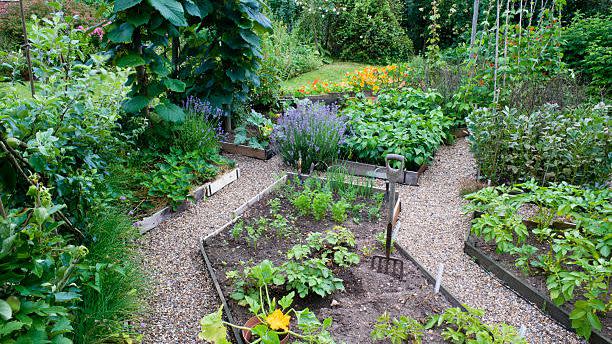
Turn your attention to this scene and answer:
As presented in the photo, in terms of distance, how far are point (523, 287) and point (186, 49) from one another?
417cm

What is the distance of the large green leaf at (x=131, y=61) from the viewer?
12.3 ft

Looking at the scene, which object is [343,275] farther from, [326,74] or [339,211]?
[326,74]

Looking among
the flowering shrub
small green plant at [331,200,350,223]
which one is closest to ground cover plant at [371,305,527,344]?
small green plant at [331,200,350,223]

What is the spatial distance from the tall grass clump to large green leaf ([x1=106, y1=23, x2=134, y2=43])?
5.00 feet

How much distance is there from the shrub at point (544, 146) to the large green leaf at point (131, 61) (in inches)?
125

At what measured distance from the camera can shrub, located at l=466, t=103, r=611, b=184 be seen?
366cm

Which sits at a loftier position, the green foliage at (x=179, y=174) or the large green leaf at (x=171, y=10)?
the large green leaf at (x=171, y=10)

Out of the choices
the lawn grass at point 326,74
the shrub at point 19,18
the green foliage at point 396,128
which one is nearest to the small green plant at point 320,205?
the green foliage at point 396,128

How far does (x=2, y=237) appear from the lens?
1.43 metres

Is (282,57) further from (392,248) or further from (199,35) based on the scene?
(392,248)

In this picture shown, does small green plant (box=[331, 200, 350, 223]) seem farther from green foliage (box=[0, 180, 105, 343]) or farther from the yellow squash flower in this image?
green foliage (box=[0, 180, 105, 343])

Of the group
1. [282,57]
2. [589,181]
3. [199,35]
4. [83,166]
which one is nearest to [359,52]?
[282,57]

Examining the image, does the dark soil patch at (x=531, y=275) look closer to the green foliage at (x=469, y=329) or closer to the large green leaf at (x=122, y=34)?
the green foliage at (x=469, y=329)

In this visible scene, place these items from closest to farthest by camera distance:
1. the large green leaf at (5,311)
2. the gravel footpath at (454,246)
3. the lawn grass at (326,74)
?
the large green leaf at (5,311), the gravel footpath at (454,246), the lawn grass at (326,74)
